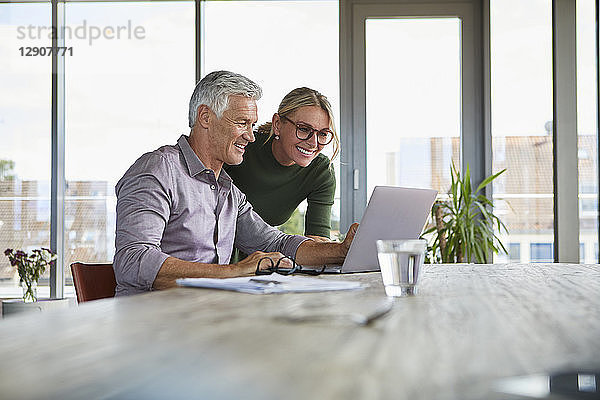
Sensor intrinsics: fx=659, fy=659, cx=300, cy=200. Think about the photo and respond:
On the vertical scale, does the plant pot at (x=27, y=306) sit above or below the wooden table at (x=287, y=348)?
below

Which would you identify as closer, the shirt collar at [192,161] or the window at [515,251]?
the shirt collar at [192,161]

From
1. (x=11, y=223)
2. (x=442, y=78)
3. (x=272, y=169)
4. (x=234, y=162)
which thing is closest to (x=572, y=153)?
(x=442, y=78)

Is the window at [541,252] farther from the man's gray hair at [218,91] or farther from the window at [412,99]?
the man's gray hair at [218,91]

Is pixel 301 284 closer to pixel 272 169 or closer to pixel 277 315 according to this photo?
pixel 277 315

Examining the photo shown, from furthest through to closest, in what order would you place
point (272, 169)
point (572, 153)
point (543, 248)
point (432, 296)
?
point (543, 248)
point (572, 153)
point (272, 169)
point (432, 296)

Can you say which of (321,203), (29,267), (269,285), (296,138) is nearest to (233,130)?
(296,138)

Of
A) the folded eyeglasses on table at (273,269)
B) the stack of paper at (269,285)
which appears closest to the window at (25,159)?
the folded eyeglasses on table at (273,269)

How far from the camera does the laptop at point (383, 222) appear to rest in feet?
5.61

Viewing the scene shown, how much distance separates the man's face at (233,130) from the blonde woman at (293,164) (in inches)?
18.2

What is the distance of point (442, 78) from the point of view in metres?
4.80

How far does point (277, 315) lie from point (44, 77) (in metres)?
4.68

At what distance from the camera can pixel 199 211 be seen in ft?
6.81

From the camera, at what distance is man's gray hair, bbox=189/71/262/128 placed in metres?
2.26

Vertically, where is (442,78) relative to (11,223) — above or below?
above
